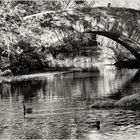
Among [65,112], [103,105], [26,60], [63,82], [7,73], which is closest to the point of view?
[65,112]

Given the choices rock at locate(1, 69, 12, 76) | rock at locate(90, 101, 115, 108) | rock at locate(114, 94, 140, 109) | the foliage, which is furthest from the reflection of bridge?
rock at locate(1, 69, 12, 76)

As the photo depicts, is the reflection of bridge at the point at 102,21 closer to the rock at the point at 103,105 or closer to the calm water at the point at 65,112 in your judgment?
the calm water at the point at 65,112

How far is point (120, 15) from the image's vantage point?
28000 mm

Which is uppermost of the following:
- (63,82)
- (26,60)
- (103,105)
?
(26,60)

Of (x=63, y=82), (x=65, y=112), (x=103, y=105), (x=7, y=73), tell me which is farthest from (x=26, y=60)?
(x=65, y=112)

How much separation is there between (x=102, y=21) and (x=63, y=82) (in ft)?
25.5

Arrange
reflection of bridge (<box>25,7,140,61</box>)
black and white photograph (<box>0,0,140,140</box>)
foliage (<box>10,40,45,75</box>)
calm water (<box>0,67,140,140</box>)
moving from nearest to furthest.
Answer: calm water (<box>0,67,140,140</box>) → black and white photograph (<box>0,0,140,140</box>) → reflection of bridge (<box>25,7,140,61</box>) → foliage (<box>10,40,45,75</box>)

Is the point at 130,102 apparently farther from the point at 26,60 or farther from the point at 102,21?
the point at 26,60

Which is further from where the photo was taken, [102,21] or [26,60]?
[26,60]

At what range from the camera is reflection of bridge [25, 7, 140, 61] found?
26891mm

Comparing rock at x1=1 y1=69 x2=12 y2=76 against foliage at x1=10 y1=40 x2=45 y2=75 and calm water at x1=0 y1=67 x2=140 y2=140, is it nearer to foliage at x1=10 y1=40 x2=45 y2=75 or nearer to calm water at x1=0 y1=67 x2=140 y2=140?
foliage at x1=10 y1=40 x2=45 y2=75

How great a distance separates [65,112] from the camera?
21734 millimetres

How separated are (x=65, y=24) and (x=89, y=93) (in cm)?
347

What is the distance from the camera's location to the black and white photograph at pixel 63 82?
18359 mm
